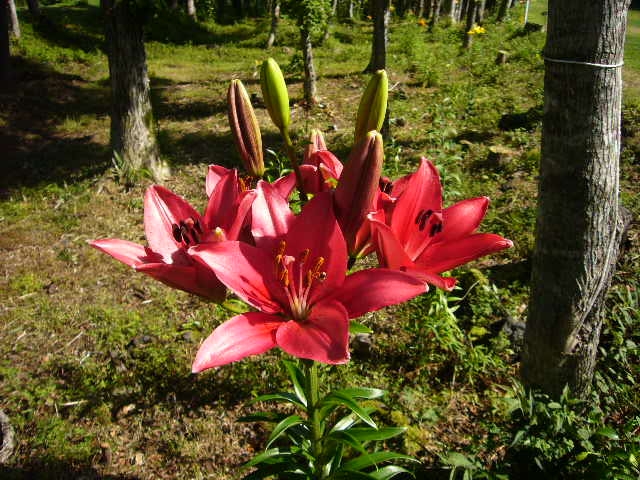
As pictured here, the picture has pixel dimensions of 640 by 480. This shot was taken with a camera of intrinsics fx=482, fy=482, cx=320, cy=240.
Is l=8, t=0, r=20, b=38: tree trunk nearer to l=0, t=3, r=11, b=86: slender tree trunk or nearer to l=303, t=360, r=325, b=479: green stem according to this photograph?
l=0, t=3, r=11, b=86: slender tree trunk

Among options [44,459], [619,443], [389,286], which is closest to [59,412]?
[44,459]

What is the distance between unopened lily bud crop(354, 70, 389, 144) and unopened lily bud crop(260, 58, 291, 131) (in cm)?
15

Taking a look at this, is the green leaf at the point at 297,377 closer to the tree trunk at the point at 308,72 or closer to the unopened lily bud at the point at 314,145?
the unopened lily bud at the point at 314,145

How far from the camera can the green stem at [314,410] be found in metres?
1.07

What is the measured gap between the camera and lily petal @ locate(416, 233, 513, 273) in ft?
2.81

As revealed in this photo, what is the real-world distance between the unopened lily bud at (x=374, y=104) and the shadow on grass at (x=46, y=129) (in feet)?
16.3

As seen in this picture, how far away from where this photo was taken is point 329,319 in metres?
0.77

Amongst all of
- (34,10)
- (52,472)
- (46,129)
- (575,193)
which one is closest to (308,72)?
(46,129)

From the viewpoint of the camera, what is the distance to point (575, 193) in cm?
165

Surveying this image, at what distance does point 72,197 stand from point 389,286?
4743 millimetres

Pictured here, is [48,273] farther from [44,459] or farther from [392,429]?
[392,429]

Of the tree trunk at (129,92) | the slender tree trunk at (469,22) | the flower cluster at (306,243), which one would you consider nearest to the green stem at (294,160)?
the flower cluster at (306,243)

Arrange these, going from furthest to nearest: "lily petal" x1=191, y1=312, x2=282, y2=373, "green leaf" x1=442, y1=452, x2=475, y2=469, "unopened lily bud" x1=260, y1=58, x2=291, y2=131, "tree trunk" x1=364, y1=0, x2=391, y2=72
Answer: "tree trunk" x1=364, y1=0, x2=391, y2=72, "green leaf" x1=442, y1=452, x2=475, y2=469, "unopened lily bud" x1=260, y1=58, x2=291, y2=131, "lily petal" x1=191, y1=312, x2=282, y2=373

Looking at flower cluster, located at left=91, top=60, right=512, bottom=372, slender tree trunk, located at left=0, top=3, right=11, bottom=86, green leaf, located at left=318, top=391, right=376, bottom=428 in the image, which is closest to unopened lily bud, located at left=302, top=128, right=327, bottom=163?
flower cluster, located at left=91, top=60, right=512, bottom=372
